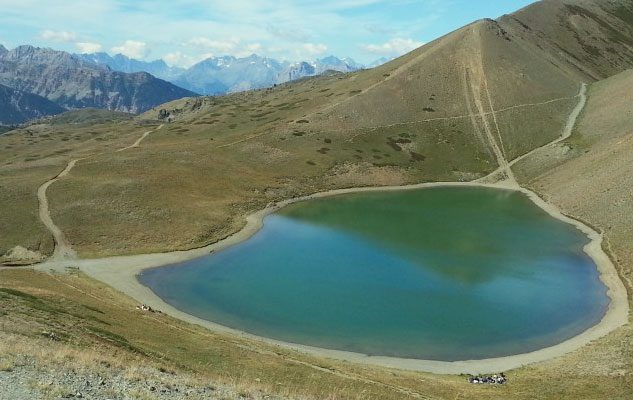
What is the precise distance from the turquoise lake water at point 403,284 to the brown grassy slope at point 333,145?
47.7 feet

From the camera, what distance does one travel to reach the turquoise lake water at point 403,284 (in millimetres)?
49125

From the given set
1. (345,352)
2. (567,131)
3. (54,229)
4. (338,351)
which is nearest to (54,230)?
(54,229)

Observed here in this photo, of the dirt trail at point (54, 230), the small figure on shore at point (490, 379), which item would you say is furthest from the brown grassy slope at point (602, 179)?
the dirt trail at point (54, 230)

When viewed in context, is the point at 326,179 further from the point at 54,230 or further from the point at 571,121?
the point at 571,121

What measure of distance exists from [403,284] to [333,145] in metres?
81.8

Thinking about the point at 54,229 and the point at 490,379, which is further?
the point at 54,229

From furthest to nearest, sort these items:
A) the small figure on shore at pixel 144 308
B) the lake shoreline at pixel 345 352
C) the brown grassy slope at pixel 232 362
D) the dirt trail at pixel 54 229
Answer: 1. the dirt trail at pixel 54 229
2. the small figure on shore at pixel 144 308
3. the lake shoreline at pixel 345 352
4. the brown grassy slope at pixel 232 362

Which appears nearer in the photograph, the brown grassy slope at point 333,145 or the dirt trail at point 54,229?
the dirt trail at point 54,229

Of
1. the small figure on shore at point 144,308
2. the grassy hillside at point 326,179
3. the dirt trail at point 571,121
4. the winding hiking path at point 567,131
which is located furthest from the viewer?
the dirt trail at point 571,121

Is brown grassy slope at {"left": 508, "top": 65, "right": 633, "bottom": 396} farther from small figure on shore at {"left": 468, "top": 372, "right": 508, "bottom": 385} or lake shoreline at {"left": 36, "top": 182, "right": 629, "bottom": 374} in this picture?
small figure on shore at {"left": 468, "top": 372, "right": 508, "bottom": 385}

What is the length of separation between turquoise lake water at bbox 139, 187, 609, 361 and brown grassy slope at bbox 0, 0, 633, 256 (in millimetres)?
14549

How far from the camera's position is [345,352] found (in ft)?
149

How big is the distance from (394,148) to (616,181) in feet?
198

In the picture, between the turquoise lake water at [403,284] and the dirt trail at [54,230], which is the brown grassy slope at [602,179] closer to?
the turquoise lake water at [403,284]
